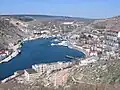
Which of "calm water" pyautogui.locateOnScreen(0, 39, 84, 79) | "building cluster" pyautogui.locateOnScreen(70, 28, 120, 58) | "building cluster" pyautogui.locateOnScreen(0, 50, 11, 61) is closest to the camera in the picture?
"calm water" pyautogui.locateOnScreen(0, 39, 84, 79)

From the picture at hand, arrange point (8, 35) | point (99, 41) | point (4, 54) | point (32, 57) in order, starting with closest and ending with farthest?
point (4, 54) → point (32, 57) → point (99, 41) → point (8, 35)

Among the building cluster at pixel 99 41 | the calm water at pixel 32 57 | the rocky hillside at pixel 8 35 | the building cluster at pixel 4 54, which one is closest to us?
Answer: the calm water at pixel 32 57

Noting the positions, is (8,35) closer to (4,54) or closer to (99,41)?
(99,41)

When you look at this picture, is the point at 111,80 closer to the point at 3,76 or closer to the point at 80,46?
the point at 3,76

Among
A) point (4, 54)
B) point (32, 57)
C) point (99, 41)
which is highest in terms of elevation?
point (4, 54)

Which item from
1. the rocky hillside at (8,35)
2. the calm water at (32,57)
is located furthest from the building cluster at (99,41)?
the rocky hillside at (8,35)

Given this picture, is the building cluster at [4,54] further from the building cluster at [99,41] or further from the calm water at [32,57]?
the building cluster at [99,41]

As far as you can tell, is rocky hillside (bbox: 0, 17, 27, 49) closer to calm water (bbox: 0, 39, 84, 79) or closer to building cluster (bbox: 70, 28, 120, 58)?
calm water (bbox: 0, 39, 84, 79)

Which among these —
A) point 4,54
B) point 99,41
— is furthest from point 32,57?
point 99,41

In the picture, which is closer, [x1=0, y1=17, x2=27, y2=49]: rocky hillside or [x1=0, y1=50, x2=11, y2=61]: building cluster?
[x1=0, y1=50, x2=11, y2=61]: building cluster

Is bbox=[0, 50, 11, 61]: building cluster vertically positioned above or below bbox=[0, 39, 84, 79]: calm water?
above

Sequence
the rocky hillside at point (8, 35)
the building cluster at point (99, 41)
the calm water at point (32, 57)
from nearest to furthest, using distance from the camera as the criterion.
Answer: the calm water at point (32, 57)
the building cluster at point (99, 41)
the rocky hillside at point (8, 35)

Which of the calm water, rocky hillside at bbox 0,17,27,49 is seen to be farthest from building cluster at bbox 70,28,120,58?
rocky hillside at bbox 0,17,27,49

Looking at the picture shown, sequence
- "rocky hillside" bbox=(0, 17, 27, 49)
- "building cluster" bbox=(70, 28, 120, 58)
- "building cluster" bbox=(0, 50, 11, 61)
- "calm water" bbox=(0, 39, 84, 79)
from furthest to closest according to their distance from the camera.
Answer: "rocky hillside" bbox=(0, 17, 27, 49) < "building cluster" bbox=(70, 28, 120, 58) < "building cluster" bbox=(0, 50, 11, 61) < "calm water" bbox=(0, 39, 84, 79)
